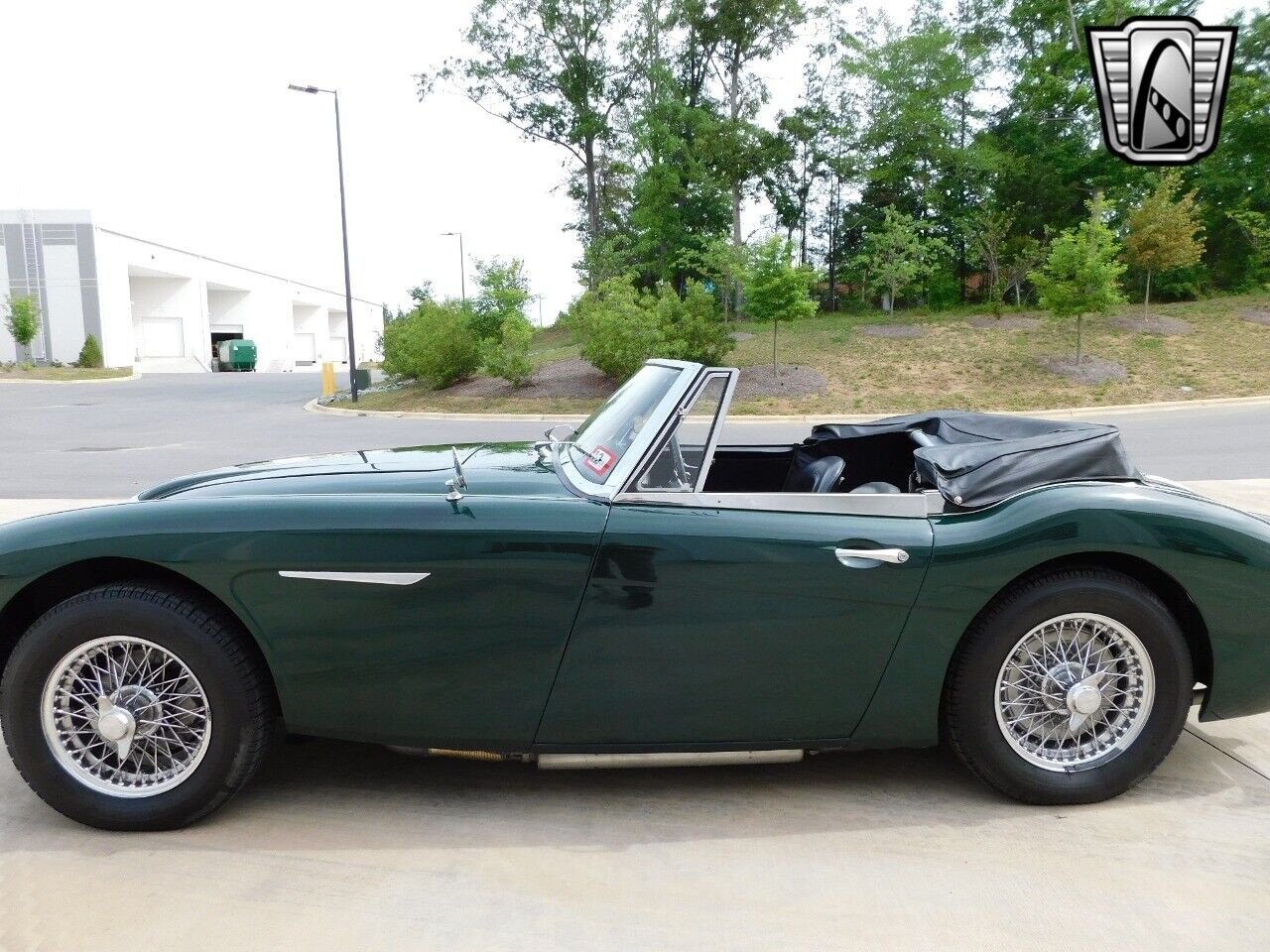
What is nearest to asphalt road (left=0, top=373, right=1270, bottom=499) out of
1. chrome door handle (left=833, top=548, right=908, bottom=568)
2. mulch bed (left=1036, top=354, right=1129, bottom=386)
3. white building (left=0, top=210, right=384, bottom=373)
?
mulch bed (left=1036, top=354, right=1129, bottom=386)

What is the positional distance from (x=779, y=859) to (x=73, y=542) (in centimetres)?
219

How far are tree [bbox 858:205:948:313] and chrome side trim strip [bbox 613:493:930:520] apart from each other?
25.7 meters

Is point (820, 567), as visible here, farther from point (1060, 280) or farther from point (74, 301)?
point (74, 301)

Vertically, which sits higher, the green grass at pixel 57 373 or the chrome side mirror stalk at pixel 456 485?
the green grass at pixel 57 373

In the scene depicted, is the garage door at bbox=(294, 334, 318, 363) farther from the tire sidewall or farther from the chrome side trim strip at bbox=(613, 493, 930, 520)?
the chrome side trim strip at bbox=(613, 493, 930, 520)

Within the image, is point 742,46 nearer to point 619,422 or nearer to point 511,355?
point 511,355

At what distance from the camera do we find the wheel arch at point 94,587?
2.59m

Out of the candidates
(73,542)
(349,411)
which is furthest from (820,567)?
(349,411)

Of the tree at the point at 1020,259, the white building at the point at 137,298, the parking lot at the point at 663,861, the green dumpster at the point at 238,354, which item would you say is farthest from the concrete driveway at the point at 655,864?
the green dumpster at the point at 238,354

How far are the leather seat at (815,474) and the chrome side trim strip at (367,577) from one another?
1501 millimetres

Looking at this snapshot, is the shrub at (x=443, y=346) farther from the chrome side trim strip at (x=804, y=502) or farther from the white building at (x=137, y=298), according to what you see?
the chrome side trim strip at (x=804, y=502)

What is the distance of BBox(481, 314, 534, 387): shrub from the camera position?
21359 mm

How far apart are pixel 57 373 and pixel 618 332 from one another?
3071 centimetres

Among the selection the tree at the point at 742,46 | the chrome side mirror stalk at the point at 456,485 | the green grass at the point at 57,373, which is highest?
the tree at the point at 742,46
